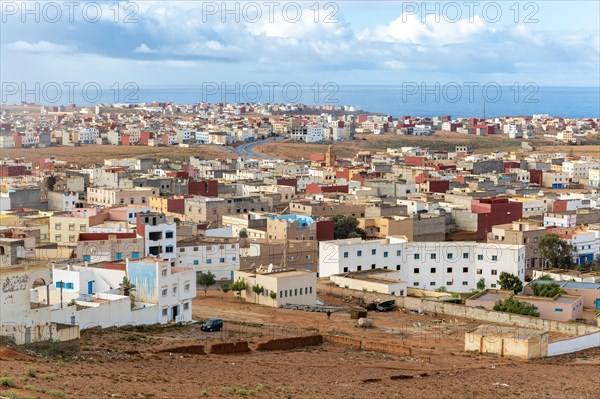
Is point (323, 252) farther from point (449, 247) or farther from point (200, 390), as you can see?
point (200, 390)

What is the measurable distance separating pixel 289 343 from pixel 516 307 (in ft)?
27.6

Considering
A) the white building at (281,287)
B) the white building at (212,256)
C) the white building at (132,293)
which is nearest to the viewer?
the white building at (132,293)

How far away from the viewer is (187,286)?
2555 cm

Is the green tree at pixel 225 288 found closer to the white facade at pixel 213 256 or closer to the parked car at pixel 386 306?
the white facade at pixel 213 256

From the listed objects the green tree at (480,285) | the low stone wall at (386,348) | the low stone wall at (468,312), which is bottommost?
the green tree at (480,285)

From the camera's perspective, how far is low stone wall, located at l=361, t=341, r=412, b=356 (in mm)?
23531

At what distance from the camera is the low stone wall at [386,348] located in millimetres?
23531

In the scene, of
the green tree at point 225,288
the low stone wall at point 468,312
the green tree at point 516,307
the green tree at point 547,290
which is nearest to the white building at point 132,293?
the green tree at point 225,288

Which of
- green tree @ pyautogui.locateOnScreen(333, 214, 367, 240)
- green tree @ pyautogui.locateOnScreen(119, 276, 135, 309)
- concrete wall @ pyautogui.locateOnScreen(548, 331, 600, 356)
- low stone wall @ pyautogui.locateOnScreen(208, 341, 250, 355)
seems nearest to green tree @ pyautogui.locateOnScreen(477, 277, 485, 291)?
green tree @ pyautogui.locateOnScreen(333, 214, 367, 240)

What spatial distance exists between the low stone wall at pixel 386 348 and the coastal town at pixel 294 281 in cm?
5

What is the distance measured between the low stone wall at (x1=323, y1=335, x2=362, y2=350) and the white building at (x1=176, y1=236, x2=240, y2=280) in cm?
1103

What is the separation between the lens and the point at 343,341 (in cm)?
2425

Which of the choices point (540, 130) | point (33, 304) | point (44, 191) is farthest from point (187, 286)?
point (540, 130)

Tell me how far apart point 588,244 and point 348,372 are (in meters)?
22.5
